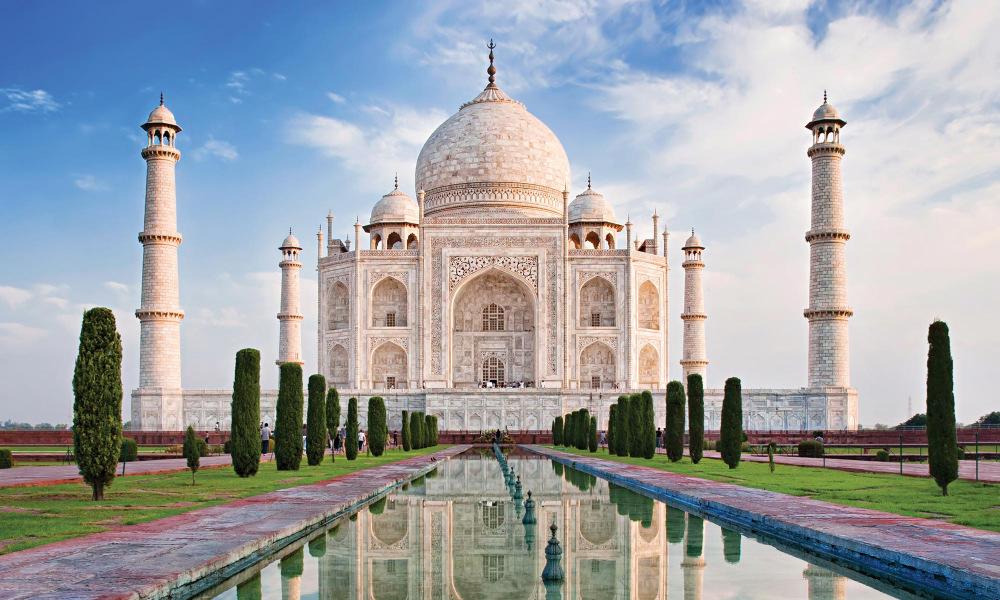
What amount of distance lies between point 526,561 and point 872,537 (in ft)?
6.16

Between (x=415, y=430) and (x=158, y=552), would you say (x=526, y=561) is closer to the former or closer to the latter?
(x=158, y=552)

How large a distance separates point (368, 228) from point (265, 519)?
2576cm

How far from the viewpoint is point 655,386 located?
93.1 feet

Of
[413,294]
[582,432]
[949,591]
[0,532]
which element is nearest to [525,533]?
[949,591]

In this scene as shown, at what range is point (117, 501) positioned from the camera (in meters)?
7.65

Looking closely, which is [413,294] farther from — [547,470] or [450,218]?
[547,470]

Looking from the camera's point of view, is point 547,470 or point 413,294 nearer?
point 547,470

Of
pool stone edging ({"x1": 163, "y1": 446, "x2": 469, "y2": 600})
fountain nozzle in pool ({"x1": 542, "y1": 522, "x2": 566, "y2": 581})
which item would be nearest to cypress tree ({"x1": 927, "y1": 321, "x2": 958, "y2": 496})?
pool stone edging ({"x1": 163, "y1": 446, "x2": 469, "y2": 600})

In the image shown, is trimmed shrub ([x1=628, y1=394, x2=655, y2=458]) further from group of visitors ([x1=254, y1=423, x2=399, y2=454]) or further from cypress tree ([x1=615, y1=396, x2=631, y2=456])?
group of visitors ([x1=254, y1=423, x2=399, y2=454])

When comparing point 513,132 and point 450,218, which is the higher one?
point 513,132

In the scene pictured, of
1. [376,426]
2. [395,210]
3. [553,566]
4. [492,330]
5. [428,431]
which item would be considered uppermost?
[395,210]

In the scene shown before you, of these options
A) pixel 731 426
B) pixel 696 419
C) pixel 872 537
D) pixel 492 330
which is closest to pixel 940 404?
pixel 731 426

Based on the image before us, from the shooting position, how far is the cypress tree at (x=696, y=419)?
13742mm

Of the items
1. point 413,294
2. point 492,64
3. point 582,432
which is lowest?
point 582,432
